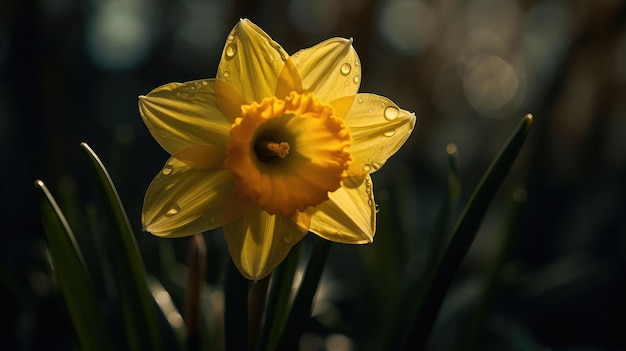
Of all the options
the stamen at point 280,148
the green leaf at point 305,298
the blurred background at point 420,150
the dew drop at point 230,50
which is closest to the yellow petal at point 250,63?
the dew drop at point 230,50

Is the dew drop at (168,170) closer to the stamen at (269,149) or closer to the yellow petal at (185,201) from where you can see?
the yellow petal at (185,201)

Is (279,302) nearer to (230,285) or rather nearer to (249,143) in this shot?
(230,285)

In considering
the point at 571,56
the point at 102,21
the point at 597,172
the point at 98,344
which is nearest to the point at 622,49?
the point at 571,56

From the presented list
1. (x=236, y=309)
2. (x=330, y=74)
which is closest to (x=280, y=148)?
(x=330, y=74)

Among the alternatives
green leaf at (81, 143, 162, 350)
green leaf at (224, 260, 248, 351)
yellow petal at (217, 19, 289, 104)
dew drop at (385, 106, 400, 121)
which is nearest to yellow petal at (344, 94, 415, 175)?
dew drop at (385, 106, 400, 121)

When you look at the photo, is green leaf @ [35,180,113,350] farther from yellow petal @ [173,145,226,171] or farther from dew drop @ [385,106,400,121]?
dew drop @ [385,106,400,121]

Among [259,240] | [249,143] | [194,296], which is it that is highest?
[249,143]
